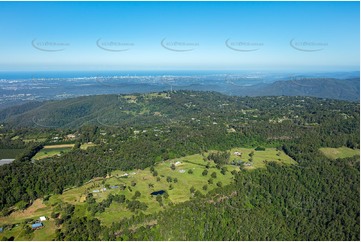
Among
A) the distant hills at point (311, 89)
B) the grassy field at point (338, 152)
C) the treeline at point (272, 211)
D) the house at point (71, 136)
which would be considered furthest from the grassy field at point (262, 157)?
the distant hills at point (311, 89)

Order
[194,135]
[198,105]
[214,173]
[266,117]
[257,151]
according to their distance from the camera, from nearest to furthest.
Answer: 1. [214,173]
2. [257,151]
3. [194,135]
4. [266,117]
5. [198,105]

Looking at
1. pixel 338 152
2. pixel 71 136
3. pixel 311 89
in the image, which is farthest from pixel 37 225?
pixel 311 89

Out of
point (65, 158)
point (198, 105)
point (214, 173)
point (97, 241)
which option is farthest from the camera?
point (198, 105)

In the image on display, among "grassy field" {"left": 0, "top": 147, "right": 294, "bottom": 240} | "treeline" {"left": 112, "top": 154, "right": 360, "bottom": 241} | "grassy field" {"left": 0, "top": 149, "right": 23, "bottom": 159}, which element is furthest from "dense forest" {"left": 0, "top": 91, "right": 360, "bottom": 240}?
"grassy field" {"left": 0, "top": 149, "right": 23, "bottom": 159}

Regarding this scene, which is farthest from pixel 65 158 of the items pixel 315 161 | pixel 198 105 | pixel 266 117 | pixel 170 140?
pixel 198 105

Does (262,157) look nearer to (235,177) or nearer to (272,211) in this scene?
(235,177)

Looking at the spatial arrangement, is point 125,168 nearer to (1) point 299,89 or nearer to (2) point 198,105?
(2) point 198,105
